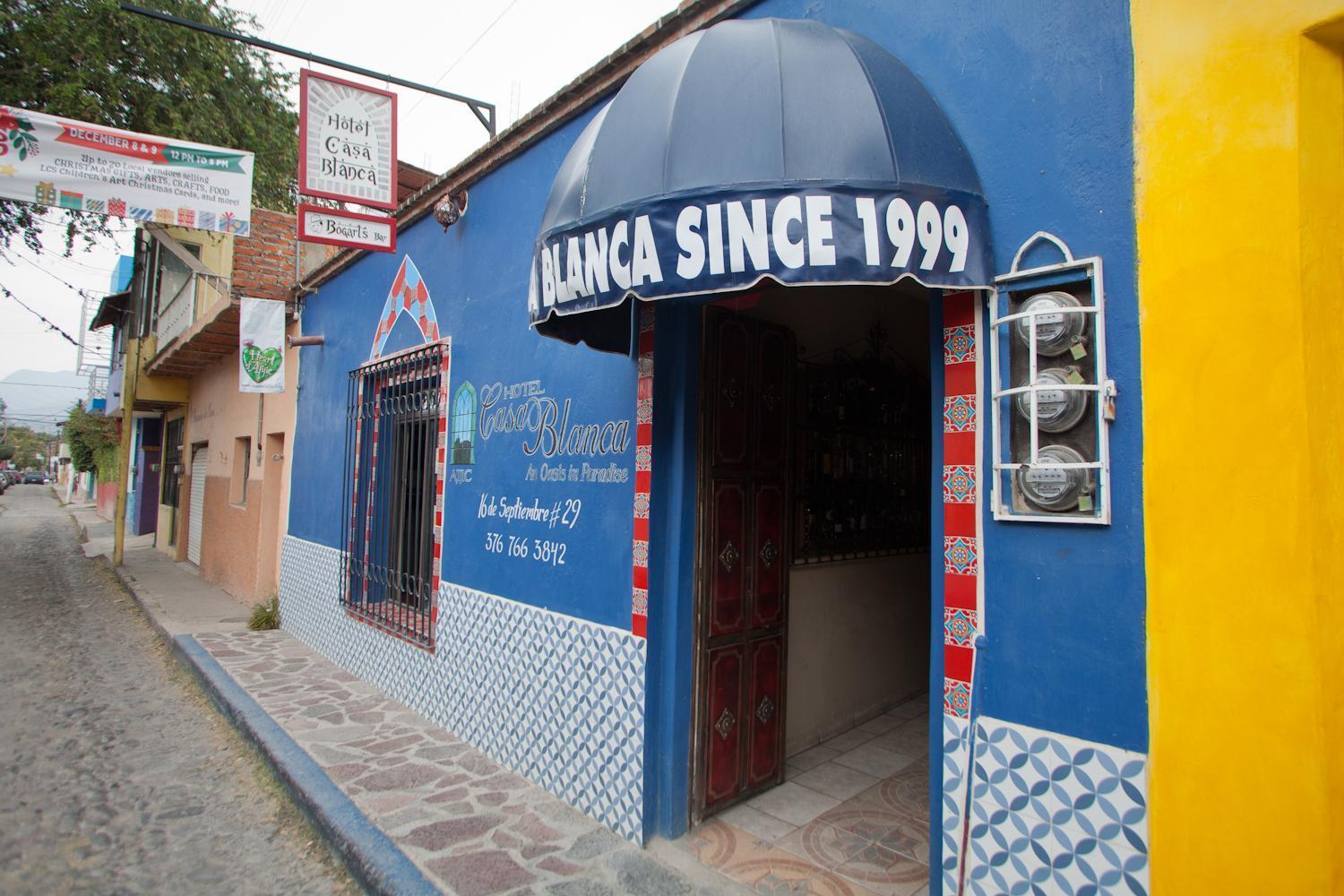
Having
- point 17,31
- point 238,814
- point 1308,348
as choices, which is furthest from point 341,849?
point 17,31

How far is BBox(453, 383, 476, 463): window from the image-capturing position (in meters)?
5.50

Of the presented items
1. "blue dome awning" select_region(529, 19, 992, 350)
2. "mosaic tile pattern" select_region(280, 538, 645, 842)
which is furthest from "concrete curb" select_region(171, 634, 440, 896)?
"blue dome awning" select_region(529, 19, 992, 350)

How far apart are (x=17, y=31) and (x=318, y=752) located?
1178 centimetres

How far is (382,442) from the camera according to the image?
7090 millimetres

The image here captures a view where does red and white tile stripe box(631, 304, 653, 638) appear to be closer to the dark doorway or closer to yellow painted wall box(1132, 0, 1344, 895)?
the dark doorway

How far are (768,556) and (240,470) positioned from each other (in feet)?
33.7

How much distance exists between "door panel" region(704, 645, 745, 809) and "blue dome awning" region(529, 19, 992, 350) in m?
2.17

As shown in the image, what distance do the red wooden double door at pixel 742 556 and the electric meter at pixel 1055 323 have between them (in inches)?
73.8

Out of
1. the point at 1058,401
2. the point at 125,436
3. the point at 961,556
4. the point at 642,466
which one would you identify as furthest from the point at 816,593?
the point at 125,436

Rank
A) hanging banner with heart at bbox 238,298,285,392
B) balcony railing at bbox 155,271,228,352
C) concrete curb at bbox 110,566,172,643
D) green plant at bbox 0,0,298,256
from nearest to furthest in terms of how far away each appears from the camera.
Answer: hanging banner with heart at bbox 238,298,285,392 → concrete curb at bbox 110,566,172,643 → green plant at bbox 0,0,298,256 → balcony railing at bbox 155,271,228,352

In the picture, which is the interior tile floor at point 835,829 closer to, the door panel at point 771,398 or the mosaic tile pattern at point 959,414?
the door panel at point 771,398

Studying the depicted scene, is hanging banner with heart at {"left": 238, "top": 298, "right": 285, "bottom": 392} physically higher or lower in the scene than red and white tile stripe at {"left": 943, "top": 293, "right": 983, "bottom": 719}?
higher

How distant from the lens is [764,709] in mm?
4402

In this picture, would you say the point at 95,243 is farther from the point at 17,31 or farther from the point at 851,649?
the point at 851,649
